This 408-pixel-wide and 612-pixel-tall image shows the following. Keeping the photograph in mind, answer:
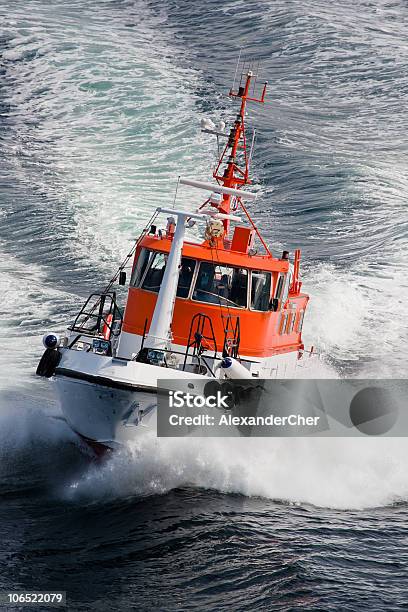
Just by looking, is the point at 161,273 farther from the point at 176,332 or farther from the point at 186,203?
the point at 186,203

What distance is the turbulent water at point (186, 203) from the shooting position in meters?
12.7

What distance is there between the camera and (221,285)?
17.1 metres

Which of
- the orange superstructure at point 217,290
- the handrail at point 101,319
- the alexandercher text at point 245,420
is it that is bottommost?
the alexandercher text at point 245,420

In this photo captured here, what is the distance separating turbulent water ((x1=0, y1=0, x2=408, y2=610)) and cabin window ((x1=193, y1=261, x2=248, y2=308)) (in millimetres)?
2600

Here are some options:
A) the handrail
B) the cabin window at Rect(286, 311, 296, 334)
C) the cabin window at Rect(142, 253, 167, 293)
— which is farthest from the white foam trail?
the cabin window at Rect(142, 253, 167, 293)

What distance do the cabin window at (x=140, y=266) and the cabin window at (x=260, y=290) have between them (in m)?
1.82

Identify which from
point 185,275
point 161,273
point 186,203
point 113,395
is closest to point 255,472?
point 113,395

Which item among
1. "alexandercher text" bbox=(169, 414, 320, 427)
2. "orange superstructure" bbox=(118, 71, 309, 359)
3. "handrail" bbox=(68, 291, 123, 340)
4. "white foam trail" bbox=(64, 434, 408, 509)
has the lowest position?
"white foam trail" bbox=(64, 434, 408, 509)

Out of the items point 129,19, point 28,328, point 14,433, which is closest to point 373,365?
point 28,328

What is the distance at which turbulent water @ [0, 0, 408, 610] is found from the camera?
12.7 metres

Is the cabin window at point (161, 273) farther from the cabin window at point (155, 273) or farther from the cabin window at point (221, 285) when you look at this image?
the cabin window at point (221, 285)

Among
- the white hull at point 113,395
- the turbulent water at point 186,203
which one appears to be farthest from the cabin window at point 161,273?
the turbulent water at point 186,203

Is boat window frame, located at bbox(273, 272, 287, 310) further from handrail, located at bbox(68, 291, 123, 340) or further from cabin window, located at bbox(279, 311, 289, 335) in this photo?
handrail, located at bbox(68, 291, 123, 340)

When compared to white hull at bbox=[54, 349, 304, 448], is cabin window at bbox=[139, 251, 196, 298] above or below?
above
